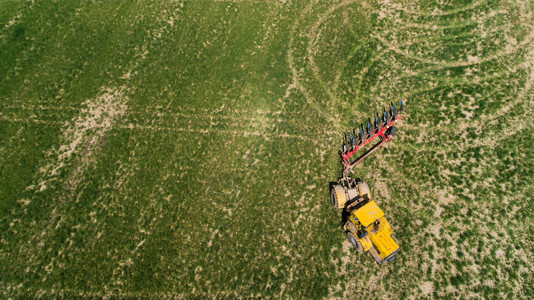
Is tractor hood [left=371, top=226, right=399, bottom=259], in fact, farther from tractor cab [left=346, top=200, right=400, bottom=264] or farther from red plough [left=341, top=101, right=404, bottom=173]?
red plough [left=341, top=101, right=404, bottom=173]

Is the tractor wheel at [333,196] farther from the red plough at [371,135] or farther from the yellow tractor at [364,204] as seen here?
the red plough at [371,135]

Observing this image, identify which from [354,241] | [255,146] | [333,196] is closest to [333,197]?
[333,196]

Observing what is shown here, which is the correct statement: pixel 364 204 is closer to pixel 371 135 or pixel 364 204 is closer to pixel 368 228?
pixel 368 228

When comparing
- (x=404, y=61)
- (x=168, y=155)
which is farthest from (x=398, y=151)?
(x=168, y=155)

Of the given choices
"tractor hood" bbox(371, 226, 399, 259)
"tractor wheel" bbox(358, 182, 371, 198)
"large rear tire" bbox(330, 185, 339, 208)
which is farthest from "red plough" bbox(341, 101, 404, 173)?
"tractor hood" bbox(371, 226, 399, 259)

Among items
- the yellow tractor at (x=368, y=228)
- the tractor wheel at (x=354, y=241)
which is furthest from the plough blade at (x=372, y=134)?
the tractor wheel at (x=354, y=241)

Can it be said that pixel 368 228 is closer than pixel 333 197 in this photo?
Yes
